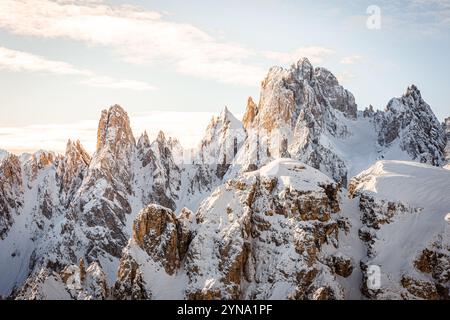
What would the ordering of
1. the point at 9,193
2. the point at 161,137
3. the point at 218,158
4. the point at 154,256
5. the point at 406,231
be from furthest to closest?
the point at 161,137
the point at 218,158
the point at 9,193
the point at 154,256
the point at 406,231

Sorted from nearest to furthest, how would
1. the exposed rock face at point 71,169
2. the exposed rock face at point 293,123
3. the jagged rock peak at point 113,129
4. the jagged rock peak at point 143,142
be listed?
the exposed rock face at point 293,123 → the jagged rock peak at point 113,129 → the exposed rock face at point 71,169 → the jagged rock peak at point 143,142

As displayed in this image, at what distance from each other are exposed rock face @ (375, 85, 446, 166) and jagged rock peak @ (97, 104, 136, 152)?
98577mm

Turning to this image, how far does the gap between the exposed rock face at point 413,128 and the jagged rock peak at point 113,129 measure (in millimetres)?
98577

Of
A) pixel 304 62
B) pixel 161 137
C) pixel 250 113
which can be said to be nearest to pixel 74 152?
pixel 161 137

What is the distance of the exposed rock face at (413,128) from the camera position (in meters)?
173

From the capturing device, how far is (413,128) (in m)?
178

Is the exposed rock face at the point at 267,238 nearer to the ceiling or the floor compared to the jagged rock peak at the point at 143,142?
nearer to the floor

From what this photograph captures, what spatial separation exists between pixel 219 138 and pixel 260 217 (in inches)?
4446

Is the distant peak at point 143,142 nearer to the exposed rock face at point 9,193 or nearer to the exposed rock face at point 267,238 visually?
the exposed rock face at point 9,193

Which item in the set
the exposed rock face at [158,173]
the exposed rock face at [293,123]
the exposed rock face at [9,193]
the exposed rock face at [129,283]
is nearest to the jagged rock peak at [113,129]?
the exposed rock face at [158,173]

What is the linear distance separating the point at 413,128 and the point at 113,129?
365ft

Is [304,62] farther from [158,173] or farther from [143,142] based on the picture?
[158,173]

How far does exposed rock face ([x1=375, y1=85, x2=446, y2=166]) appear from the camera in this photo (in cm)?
17288

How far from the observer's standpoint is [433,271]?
252 feet
